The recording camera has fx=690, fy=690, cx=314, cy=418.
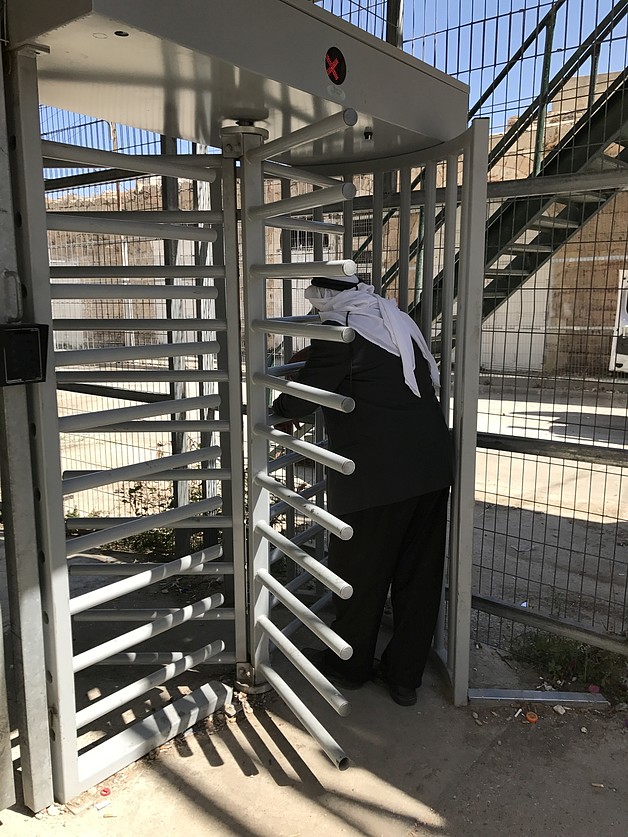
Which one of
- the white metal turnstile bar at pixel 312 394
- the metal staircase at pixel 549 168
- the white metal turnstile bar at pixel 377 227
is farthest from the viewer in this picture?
the metal staircase at pixel 549 168

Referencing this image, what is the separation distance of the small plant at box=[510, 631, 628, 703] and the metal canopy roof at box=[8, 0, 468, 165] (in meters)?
2.36

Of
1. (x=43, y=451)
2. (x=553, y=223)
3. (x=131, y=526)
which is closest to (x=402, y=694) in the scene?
(x=131, y=526)

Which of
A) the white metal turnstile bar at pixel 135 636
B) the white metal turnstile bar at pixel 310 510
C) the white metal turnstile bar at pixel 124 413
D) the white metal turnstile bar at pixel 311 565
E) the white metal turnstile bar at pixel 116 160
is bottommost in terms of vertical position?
the white metal turnstile bar at pixel 135 636

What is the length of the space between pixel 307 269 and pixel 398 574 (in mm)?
1419

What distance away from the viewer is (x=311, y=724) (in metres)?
2.47

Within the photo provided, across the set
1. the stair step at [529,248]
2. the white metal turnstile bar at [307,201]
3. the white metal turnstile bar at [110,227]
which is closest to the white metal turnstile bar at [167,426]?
the white metal turnstile bar at [110,227]

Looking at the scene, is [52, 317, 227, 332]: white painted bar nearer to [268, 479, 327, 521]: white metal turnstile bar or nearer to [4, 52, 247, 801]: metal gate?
[4, 52, 247, 801]: metal gate

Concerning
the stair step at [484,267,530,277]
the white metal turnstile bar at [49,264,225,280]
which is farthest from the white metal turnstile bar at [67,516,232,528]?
the stair step at [484,267,530,277]

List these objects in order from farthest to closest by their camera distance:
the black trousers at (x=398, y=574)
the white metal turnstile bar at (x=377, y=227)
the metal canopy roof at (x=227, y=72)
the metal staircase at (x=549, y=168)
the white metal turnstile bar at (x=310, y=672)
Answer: the metal staircase at (x=549, y=168), the white metal turnstile bar at (x=377, y=227), the black trousers at (x=398, y=574), the white metal turnstile bar at (x=310, y=672), the metal canopy roof at (x=227, y=72)

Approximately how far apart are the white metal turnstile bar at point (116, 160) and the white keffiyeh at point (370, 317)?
632 millimetres

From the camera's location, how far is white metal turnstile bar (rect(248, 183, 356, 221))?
1963 mm

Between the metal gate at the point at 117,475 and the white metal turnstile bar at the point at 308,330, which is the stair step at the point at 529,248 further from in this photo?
the white metal turnstile bar at the point at 308,330

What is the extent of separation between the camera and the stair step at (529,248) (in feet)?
12.4

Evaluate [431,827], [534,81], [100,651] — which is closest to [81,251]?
[534,81]
